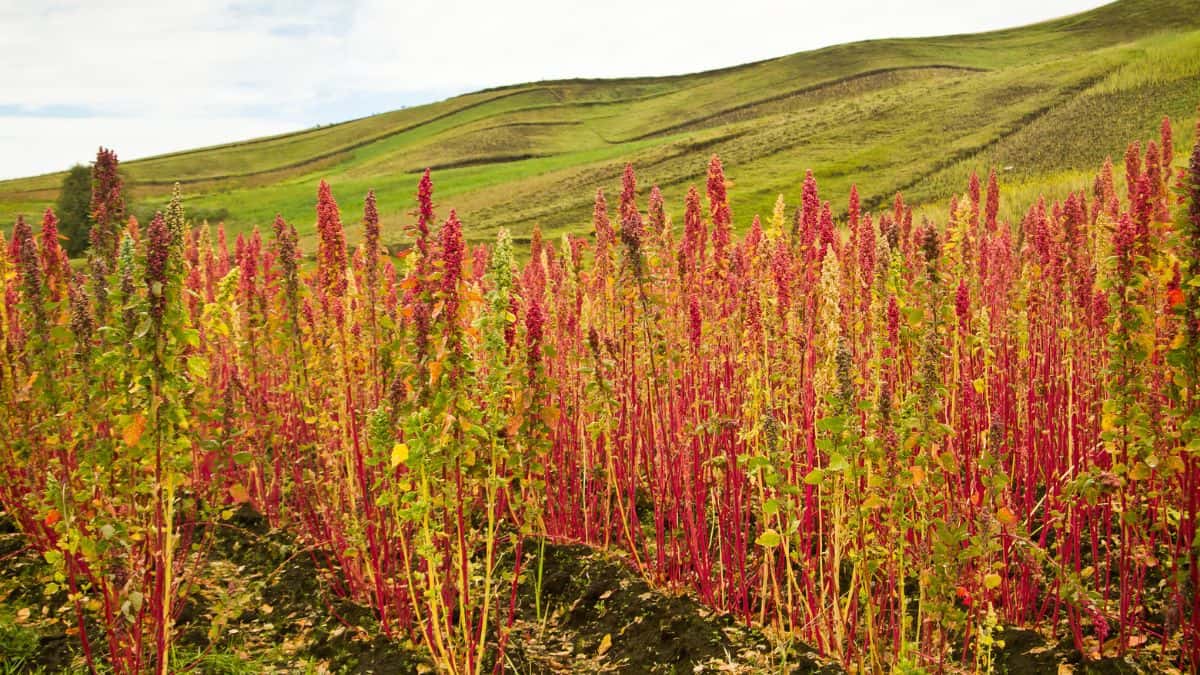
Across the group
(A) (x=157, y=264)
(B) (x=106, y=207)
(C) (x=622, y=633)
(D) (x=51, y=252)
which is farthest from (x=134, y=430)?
(D) (x=51, y=252)

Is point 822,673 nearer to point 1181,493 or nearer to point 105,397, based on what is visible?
point 1181,493

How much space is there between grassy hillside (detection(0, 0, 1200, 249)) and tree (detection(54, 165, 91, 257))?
11.3 feet

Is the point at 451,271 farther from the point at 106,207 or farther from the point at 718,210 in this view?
the point at 718,210

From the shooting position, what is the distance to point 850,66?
80.1m

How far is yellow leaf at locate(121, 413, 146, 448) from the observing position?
9.42 feet

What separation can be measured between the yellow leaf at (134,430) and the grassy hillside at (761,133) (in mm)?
23806

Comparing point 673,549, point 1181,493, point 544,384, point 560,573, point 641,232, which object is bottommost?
point 560,573

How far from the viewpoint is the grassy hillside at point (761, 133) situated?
35.2m

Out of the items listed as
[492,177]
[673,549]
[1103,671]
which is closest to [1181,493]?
[1103,671]

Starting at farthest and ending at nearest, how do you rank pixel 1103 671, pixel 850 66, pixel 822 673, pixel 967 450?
1. pixel 850 66
2. pixel 967 450
3. pixel 822 673
4. pixel 1103 671

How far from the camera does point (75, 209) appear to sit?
3800 cm

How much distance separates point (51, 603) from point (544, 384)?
352cm

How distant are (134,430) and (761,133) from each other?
5202 centimetres

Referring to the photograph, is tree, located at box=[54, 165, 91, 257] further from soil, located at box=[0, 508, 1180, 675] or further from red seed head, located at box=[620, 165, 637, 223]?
red seed head, located at box=[620, 165, 637, 223]
